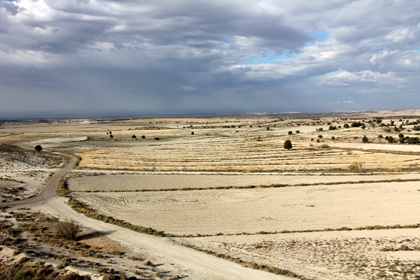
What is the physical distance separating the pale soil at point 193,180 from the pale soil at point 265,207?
2.38 meters

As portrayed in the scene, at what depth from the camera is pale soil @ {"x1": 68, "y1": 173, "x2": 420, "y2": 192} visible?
2723 cm

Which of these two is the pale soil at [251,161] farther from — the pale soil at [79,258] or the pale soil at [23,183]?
the pale soil at [79,258]

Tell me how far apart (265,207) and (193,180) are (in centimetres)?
1127

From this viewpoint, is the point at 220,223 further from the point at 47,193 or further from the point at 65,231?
the point at 47,193

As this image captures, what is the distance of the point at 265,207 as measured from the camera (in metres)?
20.0

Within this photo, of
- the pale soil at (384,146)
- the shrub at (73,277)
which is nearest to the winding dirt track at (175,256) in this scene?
the shrub at (73,277)

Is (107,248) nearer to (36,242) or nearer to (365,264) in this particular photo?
(36,242)

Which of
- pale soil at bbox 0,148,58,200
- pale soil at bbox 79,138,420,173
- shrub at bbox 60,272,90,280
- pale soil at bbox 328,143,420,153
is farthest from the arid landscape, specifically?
pale soil at bbox 328,143,420,153

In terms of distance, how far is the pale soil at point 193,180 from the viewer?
27234 millimetres

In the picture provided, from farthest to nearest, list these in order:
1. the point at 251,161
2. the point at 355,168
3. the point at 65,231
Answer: the point at 251,161
the point at 355,168
the point at 65,231

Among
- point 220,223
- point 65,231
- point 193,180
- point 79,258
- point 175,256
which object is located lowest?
point 193,180

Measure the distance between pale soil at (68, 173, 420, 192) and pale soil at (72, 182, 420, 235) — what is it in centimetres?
238

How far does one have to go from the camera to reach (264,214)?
18.6 metres

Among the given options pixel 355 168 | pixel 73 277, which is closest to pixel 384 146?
pixel 355 168
